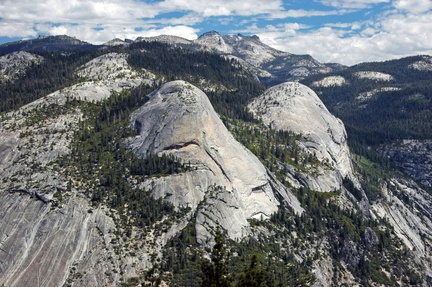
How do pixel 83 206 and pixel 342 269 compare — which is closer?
pixel 83 206

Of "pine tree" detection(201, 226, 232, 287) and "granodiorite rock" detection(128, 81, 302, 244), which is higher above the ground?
"pine tree" detection(201, 226, 232, 287)

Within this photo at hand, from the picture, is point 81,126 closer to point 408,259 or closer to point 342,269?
point 342,269

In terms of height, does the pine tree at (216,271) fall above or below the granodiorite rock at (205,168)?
above

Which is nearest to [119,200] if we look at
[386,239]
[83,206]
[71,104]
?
[83,206]

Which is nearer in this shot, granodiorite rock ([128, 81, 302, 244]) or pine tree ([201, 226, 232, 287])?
pine tree ([201, 226, 232, 287])

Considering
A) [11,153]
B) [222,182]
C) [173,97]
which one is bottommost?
[222,182]

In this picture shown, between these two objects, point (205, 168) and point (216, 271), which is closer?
point (216, 271)

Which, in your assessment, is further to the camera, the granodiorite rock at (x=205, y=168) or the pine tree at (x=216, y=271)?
the granodiorite rock at (x=205, y=168)

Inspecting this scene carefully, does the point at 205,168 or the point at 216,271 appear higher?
the point at 216,271
